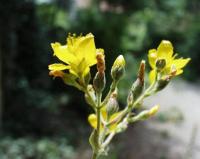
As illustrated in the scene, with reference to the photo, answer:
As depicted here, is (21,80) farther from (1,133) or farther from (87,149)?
(87,149)

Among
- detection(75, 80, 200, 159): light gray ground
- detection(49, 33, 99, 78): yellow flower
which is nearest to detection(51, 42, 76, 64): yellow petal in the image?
detection(49, 33, 99, 78): yellow flower

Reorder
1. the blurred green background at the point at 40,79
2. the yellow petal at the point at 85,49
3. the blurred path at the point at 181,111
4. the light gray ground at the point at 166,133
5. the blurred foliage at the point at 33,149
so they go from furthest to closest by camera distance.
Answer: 1. the blurred path at the point at 181,111
2. the light gray ground at the point at 166,133
3. the blurred green background at the point at 40,79
4. the blurred foliage at the point at 33,149
5. the yellow petal at the point at 85,49

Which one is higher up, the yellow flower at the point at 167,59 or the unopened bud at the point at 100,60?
the unopened bud at the point at 100,60

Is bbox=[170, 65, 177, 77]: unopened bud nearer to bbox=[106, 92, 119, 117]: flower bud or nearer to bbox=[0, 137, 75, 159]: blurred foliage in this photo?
bbox=[106, 92, 119, 117]: flower bud

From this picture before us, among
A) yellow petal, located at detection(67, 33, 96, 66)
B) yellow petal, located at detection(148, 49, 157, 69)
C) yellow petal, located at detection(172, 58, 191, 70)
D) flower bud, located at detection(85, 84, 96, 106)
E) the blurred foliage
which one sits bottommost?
the blurred foliage

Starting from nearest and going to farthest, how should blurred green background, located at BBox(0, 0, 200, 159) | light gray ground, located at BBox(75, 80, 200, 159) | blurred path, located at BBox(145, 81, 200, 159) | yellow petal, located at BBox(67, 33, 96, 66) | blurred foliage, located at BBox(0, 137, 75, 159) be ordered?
yellow petal, located at BBox(67, 33, 96, 66)
blurred foliage, located at BBox(0, 137, 75, 159)
blurred green background, located at BBox(0, 0, 200, 159)
light gray ground, located at BBox(75, 80, 200, 159)
blurred path, located at BBox(145, 81, 200, 159)

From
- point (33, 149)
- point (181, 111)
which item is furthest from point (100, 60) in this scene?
point (181, 111)

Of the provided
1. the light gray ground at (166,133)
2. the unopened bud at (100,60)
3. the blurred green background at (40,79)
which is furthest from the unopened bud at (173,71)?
the blurred green background at (40,79)

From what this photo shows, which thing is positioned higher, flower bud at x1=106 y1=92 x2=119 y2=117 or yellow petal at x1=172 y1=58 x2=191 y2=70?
yellow petal at x1=172 y1=58 x2=191 y2=70

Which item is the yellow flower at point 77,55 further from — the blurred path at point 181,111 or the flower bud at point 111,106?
the blurred path at point 181,111
